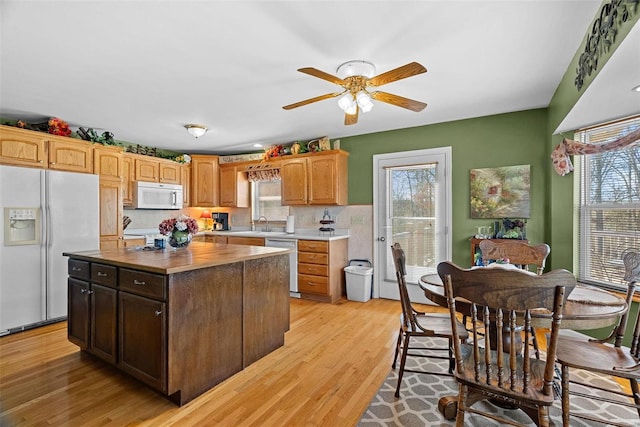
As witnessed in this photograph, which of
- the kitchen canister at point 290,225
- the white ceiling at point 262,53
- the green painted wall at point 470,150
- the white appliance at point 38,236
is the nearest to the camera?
the white ceiling at point 262,53

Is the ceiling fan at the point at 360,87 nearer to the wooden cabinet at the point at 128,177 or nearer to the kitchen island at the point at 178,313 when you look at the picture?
Result: the kitchen island at the point at 178,313

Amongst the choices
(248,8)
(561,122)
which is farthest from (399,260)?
(561,122)

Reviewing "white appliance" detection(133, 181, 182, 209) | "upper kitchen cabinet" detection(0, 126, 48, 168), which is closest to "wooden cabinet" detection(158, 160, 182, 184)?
"white appliance" detection(133, 181, 182, 209)

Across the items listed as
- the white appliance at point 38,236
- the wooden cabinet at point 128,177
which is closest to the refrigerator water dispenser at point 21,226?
the white appliance at point 38,236

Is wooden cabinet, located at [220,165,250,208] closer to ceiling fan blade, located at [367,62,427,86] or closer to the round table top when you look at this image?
ceiling fan blade, located at [367,62,427,86]

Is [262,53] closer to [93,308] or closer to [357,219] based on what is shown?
[93,308]

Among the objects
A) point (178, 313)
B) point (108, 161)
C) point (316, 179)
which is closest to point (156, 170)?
point (108, 161)

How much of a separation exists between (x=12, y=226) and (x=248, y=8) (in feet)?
11.0

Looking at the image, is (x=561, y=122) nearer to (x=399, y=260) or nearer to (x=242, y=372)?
(x=399, y=260)

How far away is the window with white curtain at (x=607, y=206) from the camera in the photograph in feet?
8.28

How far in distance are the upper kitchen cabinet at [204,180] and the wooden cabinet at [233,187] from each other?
0.12 m

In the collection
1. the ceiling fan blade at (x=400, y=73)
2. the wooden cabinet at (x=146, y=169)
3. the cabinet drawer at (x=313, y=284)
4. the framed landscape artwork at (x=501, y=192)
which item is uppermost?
the ceiling fan blade at (x=400, y=73)

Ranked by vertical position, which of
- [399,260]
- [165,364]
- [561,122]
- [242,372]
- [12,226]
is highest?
[561,122]

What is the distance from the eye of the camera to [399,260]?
215cm
